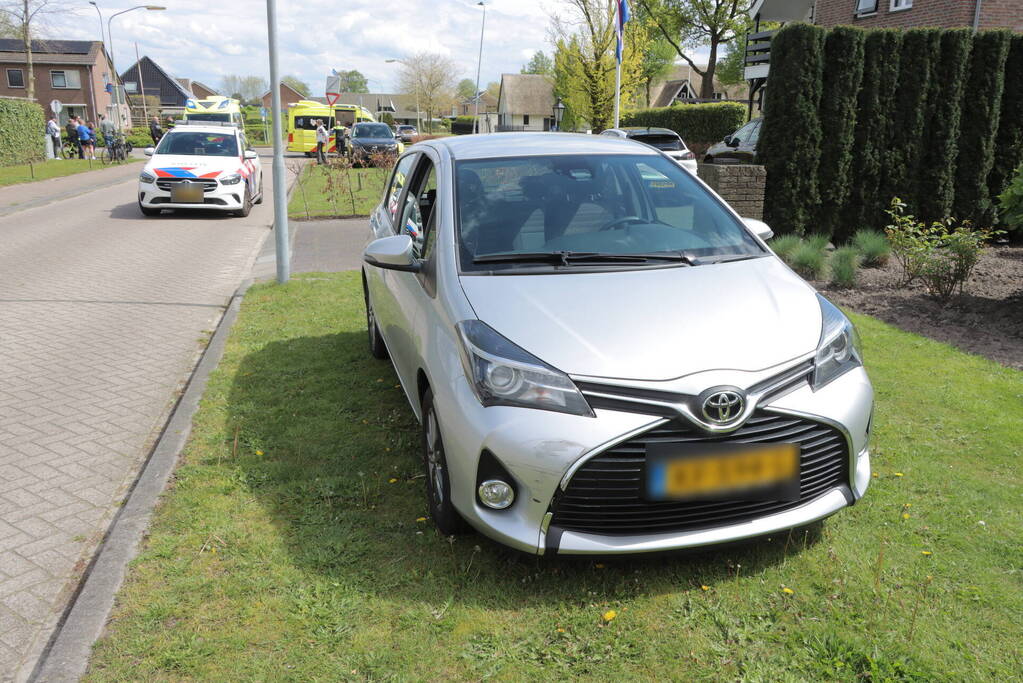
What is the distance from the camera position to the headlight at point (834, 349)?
3088 mm

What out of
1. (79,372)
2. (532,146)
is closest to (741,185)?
(532,146)

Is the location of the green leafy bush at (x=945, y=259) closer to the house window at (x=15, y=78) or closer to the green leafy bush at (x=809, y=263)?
the green leafy bush at (x=809, y=263)

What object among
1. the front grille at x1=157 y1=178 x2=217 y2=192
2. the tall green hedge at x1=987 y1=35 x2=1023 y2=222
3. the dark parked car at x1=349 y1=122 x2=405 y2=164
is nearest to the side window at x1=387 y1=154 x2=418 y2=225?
the tall green hedge at x1=987 y1=35 x2=1023 y2=222

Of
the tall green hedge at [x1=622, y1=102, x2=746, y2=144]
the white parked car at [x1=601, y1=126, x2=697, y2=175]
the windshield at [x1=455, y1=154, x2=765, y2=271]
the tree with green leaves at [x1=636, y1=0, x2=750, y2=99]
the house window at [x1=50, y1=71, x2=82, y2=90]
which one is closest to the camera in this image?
the windshield at [x1=455, y1=154, x2=765, y2=271]

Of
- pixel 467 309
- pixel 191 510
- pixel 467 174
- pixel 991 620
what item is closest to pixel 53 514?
pixel 191 510

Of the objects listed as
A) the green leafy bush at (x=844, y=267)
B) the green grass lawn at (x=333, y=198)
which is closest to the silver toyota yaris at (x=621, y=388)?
the green leafy bush at (x=844, y=267)

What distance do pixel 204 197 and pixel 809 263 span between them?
11386 mm

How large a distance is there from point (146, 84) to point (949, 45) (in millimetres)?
94338

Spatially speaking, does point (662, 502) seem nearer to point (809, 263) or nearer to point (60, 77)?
point (809, 263)

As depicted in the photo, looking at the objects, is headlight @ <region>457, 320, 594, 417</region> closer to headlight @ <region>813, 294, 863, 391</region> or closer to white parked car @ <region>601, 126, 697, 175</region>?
headlight @ <region>813, 294, 863, 391</region>

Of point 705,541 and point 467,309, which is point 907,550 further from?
point 467,309

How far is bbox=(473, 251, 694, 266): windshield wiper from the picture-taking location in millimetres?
3680

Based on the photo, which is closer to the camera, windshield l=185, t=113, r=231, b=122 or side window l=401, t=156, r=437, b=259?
side window l=401, t=156, r=437, b=259

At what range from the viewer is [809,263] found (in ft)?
28.7
